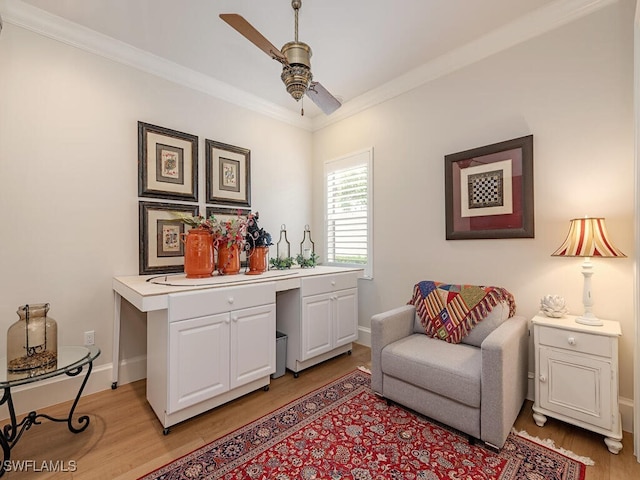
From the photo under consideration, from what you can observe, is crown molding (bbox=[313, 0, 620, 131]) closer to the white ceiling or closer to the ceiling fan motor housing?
the white ceiling

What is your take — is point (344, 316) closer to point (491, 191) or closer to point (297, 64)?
point (491, 191)

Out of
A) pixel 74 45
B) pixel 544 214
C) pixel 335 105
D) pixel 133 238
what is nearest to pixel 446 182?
pixel 544 214

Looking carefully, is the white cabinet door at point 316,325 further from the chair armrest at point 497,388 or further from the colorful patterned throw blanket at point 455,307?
the chair armrest at point 497,388

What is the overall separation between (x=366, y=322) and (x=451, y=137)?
2156 millimetres

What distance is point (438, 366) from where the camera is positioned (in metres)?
1.88

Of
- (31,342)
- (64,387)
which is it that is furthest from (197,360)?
(64,387)

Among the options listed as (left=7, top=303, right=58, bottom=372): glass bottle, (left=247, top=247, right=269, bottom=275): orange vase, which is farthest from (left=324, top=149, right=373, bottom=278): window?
(left=7, top=303, right=58, bottom=372): glass bottle

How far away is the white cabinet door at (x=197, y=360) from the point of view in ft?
6.03

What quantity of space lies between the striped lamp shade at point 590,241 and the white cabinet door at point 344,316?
71.3 inches

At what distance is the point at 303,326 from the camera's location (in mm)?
2623

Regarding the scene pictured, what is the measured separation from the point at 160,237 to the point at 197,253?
0.63 metres

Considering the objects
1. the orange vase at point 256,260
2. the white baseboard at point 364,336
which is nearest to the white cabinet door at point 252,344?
the orange vase at point 256,260

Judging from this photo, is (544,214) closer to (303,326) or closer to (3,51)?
(303,326)

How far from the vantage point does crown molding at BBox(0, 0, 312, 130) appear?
6.83ft
